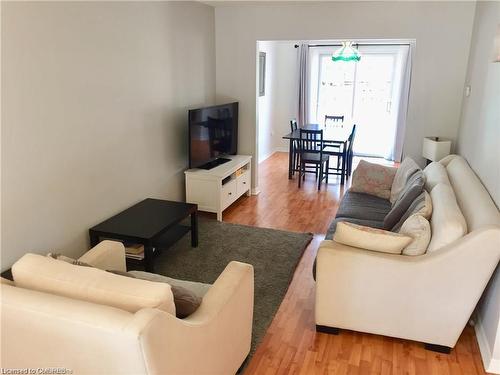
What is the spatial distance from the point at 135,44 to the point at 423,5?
121 inches

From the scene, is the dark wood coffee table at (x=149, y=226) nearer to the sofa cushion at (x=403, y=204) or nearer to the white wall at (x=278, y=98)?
the sofa cushion at (x=403, y=204)

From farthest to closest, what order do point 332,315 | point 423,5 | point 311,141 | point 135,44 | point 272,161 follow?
1. point 272,161
2. point 311,141
3. point 423,5
4. point 135,44
5. point 332,315

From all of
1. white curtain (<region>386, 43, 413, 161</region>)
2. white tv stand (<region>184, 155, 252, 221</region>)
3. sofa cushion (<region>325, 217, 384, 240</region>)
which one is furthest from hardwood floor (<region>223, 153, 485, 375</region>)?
white curtain (<region>386, 43, 413, 161</region>)

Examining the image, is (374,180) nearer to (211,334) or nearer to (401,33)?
(401,33)

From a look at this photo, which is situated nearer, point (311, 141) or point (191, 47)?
point (191, 47)

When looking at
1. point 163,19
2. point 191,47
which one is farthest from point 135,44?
point 191,47

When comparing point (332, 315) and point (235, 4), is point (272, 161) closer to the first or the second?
point (235, 4)

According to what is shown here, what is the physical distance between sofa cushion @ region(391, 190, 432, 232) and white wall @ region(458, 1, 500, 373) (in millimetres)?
396

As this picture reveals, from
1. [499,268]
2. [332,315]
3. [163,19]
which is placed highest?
[163,19]

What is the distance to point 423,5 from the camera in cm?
439

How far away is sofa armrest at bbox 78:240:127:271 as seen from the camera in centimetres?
241

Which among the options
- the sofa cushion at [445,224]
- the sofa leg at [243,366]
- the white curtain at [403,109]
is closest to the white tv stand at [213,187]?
the sofa leg at [243,366]

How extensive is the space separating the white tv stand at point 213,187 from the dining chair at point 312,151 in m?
1.46

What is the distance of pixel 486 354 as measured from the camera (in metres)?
2.39
